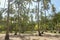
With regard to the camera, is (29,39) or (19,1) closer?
(29,39)

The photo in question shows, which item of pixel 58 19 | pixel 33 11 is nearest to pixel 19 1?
pixel 33 11

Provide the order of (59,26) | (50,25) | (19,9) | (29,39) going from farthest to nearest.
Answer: (50,25) → (59,26) → (19,9) → (29,39)

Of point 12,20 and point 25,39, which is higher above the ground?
point 12,20

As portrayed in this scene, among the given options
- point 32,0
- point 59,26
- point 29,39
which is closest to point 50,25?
point 59,26

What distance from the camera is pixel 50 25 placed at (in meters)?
61.8

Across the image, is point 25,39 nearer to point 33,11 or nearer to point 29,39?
point 29,39

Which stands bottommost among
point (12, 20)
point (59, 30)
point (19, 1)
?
point (59, 30)

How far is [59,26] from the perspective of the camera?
187 feet

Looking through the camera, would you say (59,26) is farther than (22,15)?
Yes

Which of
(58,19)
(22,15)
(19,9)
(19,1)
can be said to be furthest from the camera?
(58,19)

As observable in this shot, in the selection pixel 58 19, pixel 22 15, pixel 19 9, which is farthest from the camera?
pixel 58 19

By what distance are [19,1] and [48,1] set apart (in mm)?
9466

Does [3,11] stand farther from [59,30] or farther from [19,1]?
[59,30]

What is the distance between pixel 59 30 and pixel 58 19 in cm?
1159
